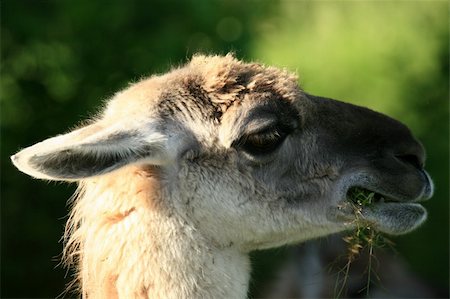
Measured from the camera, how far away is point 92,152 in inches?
156

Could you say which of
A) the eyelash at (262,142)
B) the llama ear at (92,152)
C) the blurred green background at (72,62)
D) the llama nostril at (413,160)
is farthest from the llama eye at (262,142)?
the blurred green background at (72,62)

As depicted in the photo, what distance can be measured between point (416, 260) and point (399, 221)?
803cm

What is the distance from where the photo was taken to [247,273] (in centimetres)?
454

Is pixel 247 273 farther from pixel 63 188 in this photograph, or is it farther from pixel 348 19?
pixel 348 19

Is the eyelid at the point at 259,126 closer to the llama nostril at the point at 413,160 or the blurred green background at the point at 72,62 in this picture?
the llama nostril at the point at 413,160

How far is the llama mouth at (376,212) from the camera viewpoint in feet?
15.3

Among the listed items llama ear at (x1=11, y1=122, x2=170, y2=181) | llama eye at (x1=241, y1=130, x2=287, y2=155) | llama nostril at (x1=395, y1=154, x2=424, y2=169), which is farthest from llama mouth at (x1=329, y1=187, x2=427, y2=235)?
llama ear at (x1=11, y1=122, x2=170, y2=181)

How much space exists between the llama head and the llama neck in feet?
0.27

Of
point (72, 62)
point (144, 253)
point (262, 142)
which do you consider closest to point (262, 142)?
point (262, 142)

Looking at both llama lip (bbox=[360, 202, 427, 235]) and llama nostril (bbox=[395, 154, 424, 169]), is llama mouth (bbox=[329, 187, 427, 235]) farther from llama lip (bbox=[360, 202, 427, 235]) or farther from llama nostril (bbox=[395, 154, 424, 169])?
llama nostril (bbox=[395, 154, 424, 169])

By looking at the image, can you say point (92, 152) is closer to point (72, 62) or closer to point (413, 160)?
point (413, 160)

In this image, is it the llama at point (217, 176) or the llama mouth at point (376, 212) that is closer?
the llama at point (217, 176)

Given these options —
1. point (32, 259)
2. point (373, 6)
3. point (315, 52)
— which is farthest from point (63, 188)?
point (373, 6)

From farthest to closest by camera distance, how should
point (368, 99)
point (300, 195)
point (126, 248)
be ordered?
1. point (368, 99)
2. point (300, 195)
3. point (126, 248)
